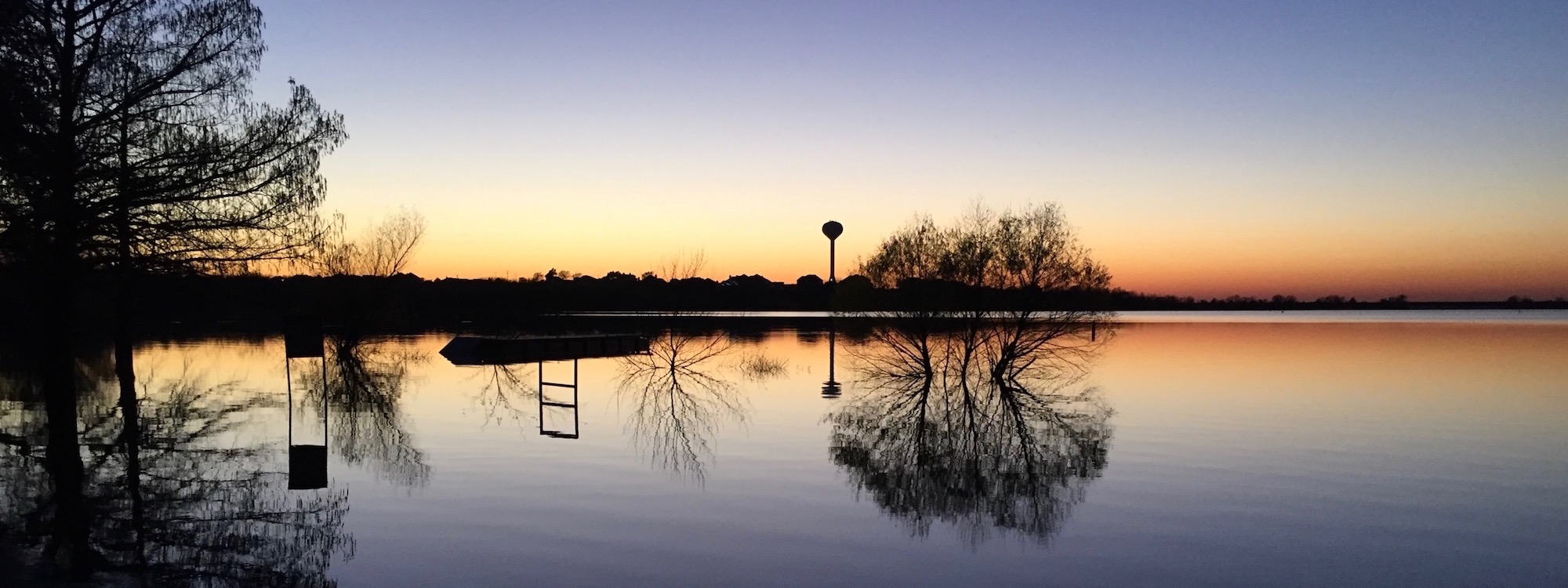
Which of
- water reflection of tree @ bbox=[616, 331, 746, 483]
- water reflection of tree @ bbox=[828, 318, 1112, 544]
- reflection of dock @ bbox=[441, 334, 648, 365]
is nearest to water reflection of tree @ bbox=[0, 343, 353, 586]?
water reflection of tree @ bbox=[616, 331, 746, 483]

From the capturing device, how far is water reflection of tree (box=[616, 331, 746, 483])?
53.9ft

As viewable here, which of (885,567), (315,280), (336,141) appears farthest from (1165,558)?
(315,280)

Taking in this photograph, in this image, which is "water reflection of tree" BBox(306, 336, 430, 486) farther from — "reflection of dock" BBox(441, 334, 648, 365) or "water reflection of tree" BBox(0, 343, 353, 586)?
"reflection of dock" BBox(441, 334, 648, 365)

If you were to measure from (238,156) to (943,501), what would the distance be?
12199 mm

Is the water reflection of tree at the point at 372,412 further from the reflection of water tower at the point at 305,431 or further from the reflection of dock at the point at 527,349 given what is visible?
the reflection of dock at the point at 527,349

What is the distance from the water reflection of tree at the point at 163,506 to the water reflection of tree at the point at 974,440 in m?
6.83

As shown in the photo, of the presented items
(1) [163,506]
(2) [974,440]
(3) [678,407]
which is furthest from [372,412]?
(2) [974,440]

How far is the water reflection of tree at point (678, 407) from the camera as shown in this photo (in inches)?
647

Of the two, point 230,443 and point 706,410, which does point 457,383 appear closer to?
point 706,410

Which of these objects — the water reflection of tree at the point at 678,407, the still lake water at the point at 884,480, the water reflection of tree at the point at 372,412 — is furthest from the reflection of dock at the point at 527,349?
the still lake water at the point at 884,480

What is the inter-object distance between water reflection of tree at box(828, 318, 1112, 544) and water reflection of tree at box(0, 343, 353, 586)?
269 inches

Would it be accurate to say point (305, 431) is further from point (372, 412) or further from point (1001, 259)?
point (1001, 259)

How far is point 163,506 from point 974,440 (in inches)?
524

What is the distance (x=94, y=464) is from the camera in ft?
44.6
